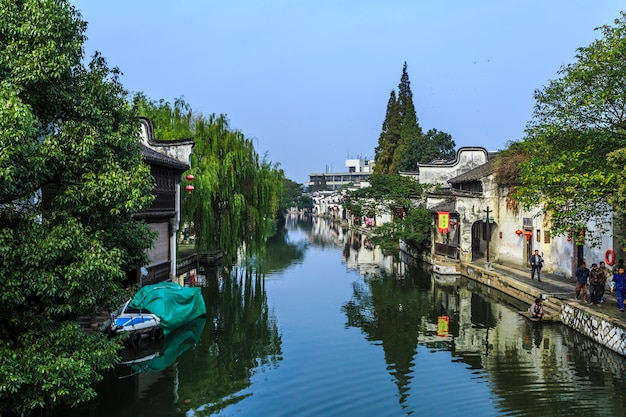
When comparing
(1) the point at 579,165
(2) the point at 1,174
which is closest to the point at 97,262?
(2) the point at 1,174

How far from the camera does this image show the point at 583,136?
14.2 metres

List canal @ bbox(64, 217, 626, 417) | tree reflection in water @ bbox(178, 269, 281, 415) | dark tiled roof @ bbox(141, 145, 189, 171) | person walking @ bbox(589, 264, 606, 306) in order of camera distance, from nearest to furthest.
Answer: canal @ bbox(64, 217, 626, 417)
tree reflection in water @ bbox(178, 269, 281, 415)
person walking @ bbox(589, 264, 606, 306)
dark tiled roof @ bbox(141, 145, 189, 171)

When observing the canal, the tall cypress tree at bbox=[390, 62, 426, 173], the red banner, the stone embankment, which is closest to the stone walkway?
the stone embankment

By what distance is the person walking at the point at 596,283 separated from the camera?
1506 cm

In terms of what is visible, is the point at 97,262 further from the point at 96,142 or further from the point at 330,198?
the point at 330,198

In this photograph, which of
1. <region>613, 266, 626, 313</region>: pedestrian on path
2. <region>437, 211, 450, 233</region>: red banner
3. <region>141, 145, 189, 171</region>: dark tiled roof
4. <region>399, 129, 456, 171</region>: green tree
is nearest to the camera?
<region>613, 266, 626, 313</region>: pedestrian on path

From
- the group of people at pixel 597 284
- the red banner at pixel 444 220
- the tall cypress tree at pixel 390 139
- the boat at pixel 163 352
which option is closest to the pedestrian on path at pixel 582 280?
the group of people at pixel 597 284

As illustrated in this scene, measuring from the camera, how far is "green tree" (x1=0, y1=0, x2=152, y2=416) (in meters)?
6.43

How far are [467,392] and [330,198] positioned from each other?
4011 inches

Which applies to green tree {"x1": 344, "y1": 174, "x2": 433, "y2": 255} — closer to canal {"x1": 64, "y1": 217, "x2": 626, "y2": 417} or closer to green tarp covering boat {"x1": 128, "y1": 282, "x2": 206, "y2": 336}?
canal {"x1": 64, "y1": 217, "x2": 626, "y2": 417}

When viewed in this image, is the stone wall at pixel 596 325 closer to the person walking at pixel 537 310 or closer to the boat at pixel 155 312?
the person walking at pixel 537 310

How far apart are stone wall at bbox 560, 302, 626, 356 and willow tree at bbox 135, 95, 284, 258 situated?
45.9 feet

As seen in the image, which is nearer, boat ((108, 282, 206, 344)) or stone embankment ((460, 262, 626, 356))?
stone embankment ((460, 262, 626, 356))

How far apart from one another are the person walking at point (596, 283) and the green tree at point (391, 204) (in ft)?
57.6
